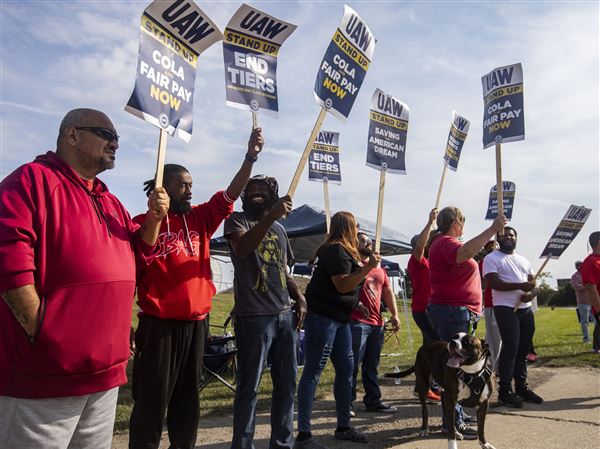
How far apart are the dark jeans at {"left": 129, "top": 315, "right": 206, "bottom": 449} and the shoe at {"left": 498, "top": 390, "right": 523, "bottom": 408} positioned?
3.99 metres

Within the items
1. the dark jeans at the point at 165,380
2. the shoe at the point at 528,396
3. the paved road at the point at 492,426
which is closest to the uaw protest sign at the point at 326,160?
the paved road at the point at 492,426

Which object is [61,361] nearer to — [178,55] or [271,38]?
[178,55]

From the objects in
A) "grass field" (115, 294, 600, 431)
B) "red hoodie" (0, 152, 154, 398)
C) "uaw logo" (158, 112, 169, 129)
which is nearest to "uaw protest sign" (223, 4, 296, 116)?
"uaw logo" (158, 112, 169, 129)

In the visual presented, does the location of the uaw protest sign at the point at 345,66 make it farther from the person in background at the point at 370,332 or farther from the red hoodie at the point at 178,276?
the red hoodie at the point at 178,276

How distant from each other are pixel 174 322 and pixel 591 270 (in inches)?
215

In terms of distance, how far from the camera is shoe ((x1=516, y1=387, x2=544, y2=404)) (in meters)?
6.39

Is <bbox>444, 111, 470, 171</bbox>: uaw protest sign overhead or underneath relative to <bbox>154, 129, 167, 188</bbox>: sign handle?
overhead

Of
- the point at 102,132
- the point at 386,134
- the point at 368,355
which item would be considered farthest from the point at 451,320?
the point at 102,132

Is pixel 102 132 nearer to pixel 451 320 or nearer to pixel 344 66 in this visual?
pixel 344 66

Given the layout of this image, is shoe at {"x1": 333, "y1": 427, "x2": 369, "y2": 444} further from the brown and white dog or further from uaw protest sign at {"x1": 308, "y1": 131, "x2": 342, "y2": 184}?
uaw protest sign at {"x1": 308, "y1": 131, "x2": 342, "y2": 184}

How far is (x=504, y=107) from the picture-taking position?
6.60 meters

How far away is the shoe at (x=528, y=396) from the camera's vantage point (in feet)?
21.0

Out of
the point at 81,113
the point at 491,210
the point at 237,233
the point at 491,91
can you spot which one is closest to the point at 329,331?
the point at 237,233

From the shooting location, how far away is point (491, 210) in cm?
1206
